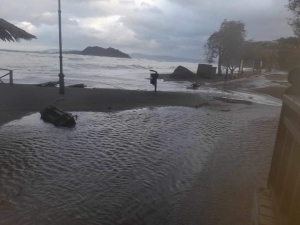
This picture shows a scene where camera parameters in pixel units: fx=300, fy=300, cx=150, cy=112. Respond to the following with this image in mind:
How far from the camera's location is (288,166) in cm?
234

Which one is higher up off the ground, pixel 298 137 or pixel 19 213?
pixel 298 137

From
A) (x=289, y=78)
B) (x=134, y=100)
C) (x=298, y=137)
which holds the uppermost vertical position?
(x=289, y=78)

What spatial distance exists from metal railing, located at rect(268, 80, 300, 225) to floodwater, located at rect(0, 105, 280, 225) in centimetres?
192

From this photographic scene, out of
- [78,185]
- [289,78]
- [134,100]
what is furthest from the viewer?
[134,100]

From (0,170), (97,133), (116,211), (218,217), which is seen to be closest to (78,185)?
(116,211)

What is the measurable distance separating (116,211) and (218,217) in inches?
59.6

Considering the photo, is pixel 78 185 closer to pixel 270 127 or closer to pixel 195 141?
pixel 195 141

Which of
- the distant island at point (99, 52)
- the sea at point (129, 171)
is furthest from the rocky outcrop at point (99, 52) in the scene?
the sea at point (129, 171)

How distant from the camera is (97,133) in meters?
8.76

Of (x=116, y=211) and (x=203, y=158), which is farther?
(x=203, y=158)

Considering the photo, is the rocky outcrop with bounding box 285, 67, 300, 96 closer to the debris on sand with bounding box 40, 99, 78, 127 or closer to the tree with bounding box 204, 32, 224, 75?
the debris on sand with bounding box 40, 99, 78, 127

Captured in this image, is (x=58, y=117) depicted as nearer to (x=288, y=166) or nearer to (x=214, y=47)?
(x=288, y=166)

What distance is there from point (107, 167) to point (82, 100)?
8706 mm

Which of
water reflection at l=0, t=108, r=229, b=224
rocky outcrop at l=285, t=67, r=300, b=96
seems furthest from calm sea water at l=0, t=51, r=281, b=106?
rocky outcrop at l=285, t=67, r=300, b=96
